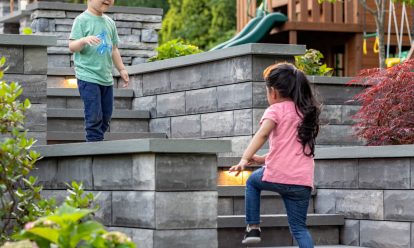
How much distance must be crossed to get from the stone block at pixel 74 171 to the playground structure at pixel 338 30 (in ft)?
39.5

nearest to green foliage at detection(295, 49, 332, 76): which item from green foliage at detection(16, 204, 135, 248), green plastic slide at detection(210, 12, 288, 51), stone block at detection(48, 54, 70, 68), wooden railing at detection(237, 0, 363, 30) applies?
stone block at detection(48, 54, 70, 68)

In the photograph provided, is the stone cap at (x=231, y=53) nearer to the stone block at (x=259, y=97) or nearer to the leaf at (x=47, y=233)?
the stone block at (x=259, y=97)

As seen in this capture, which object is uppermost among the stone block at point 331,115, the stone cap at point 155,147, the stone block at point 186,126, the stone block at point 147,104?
the stone block at point 147,104

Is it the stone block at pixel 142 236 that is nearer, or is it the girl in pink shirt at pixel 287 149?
the stone block at pixel 142 236

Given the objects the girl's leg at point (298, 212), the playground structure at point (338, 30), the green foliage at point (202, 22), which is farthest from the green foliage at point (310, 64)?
the green foliage at point (202, 22)

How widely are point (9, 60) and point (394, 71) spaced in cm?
339

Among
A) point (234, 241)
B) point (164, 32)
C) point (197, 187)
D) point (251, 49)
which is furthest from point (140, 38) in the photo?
point (164, 32)

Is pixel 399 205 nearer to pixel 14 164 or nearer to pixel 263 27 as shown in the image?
pixel 14 164

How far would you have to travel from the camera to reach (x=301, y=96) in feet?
24.2

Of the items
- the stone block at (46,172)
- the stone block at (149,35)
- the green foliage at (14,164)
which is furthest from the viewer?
the stone block at (149,35)

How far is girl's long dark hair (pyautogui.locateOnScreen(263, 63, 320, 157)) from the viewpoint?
287 inches

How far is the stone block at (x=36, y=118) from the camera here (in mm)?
8516

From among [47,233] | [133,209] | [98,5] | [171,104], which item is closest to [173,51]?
[171,104]

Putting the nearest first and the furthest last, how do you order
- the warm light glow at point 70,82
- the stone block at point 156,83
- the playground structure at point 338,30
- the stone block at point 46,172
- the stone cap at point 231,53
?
the stone block at point 46,172 < the stone cap at point 231,53 < the stone block at point 156,83 < the warm light glow at point 70,82 < the playground structure at point 338,30
